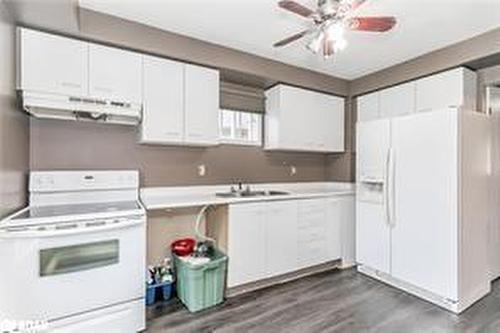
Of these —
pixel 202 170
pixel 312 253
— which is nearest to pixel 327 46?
pixel 202 170

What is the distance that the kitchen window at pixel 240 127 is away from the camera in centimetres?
347

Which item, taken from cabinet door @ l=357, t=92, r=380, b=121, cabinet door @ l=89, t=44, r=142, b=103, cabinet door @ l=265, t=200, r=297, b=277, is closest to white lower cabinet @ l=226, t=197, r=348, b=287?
cabinet door @ l=265, t=200, r=297, b=277

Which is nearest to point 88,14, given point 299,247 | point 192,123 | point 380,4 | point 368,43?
point 192,123

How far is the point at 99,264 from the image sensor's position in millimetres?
2000

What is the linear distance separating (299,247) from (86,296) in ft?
6.76

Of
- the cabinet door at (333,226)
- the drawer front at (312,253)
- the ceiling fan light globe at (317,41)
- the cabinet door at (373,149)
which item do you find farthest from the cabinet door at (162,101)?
the cabinet door at (373,149)

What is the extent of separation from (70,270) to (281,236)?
1.89 meters

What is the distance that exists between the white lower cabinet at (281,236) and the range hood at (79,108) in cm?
128

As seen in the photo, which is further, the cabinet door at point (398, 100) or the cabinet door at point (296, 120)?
the cabinet door at point (296, 120)

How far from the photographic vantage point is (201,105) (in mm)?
2887

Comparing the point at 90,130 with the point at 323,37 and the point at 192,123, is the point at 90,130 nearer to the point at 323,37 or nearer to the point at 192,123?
the point at 192,123

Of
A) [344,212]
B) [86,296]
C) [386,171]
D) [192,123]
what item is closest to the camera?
[86,296]

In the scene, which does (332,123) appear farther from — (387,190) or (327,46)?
(327,46)

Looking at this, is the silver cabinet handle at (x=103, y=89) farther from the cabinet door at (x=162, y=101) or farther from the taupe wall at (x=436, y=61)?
the taupe wall at (x=436, y=61)
